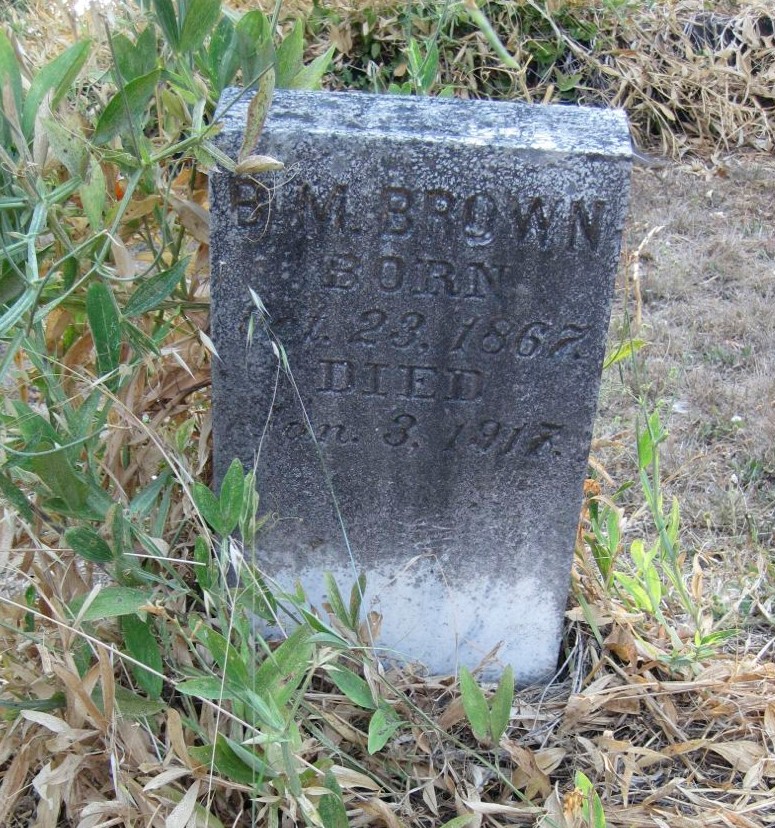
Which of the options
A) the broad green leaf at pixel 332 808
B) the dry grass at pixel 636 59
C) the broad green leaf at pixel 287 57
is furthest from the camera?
the dry grass at pixel 636 59

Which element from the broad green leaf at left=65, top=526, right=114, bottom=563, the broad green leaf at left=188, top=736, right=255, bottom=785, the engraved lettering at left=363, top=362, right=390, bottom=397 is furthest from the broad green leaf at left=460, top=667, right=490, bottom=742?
the broad green leaf at left=65, top=526, right=114, bottom=563

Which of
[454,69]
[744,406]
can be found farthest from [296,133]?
[454,69]

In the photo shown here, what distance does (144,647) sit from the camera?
153 centimetres

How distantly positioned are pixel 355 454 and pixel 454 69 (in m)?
3.81

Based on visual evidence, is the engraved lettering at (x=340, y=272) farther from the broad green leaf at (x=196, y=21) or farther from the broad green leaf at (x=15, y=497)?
the broad green leaf at (x=15, y=497)

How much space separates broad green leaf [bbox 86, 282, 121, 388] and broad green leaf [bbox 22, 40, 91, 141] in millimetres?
240

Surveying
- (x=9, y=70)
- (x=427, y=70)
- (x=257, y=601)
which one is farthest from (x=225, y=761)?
(x=427, y=70)

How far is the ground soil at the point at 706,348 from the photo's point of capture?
2.70m

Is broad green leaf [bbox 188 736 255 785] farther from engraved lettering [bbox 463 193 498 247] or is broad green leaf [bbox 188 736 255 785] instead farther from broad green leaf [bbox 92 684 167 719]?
engraved lettering [bbox 463 193 498 247]

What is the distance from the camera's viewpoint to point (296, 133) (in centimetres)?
145

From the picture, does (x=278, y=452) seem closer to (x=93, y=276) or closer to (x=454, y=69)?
(x=93, y=276)

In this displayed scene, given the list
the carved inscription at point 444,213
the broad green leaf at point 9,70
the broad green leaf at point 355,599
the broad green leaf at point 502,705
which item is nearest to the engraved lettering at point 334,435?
the broad green leaf at point 355,599

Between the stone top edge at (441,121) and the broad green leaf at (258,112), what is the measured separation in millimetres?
44

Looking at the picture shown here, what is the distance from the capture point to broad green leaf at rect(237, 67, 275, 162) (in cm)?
134
